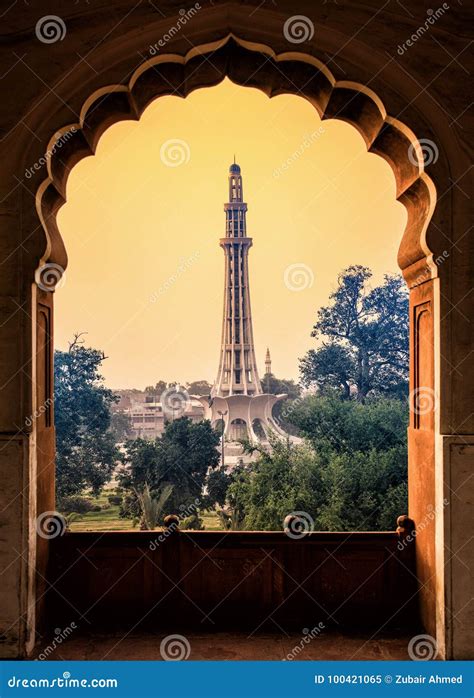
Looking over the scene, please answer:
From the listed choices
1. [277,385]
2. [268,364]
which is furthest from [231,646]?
[268,364]

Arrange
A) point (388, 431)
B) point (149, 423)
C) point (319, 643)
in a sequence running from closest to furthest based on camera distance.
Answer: point (319, 643), point (388, 431), point (149, 423)

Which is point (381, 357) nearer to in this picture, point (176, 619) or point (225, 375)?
point (225, 375)

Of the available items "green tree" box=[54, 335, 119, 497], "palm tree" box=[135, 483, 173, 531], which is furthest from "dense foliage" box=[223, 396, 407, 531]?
"green tree" box=[54, 335, 119, 497]

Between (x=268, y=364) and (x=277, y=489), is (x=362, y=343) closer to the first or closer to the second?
(x=277, y=489)

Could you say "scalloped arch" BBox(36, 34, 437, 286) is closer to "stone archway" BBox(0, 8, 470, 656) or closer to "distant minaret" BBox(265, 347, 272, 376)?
"stone archway" BBox(0, 8, 470, 656)

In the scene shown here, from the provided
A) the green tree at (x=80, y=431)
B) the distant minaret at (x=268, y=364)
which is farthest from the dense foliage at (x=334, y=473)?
the distant minaret at (x=268, y=364)

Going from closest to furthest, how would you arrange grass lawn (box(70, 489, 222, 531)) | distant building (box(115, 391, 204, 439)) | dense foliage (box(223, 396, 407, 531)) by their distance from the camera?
dense foliage (box(223, 396, 407, 531))
grass lawn (box(70, 489, 222, 531))
distant building (box(115, 391, 204, 439))
